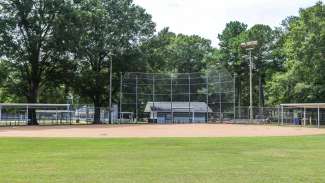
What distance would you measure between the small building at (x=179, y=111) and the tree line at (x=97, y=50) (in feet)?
21.5

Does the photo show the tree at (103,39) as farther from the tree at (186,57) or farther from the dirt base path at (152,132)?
the dirt base path at (152,132)

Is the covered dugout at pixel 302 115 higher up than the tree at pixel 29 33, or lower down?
lower down

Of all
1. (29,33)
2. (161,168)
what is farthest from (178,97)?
(161,168)

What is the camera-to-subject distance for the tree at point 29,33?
214ft

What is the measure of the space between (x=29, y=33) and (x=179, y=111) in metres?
22.1

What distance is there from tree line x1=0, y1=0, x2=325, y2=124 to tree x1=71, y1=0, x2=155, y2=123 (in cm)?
13

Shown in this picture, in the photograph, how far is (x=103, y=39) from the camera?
73750 millimetres

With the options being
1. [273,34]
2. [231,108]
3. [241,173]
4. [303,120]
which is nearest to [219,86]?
[231,108]

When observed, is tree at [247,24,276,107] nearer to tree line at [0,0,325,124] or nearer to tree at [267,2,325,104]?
tree line at [0,0,325,124]

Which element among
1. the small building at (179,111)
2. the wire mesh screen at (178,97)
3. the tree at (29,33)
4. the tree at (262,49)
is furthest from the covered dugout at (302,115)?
the tree at (29,33)

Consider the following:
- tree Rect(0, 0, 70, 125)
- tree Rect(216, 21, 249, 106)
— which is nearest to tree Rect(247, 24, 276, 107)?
tree Rect(216, 21, 249, 106)

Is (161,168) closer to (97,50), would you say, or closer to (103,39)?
(97,50)

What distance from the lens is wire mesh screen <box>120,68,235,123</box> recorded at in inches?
2825

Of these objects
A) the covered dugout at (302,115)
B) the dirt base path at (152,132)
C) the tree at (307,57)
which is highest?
the tree at (307,57)
